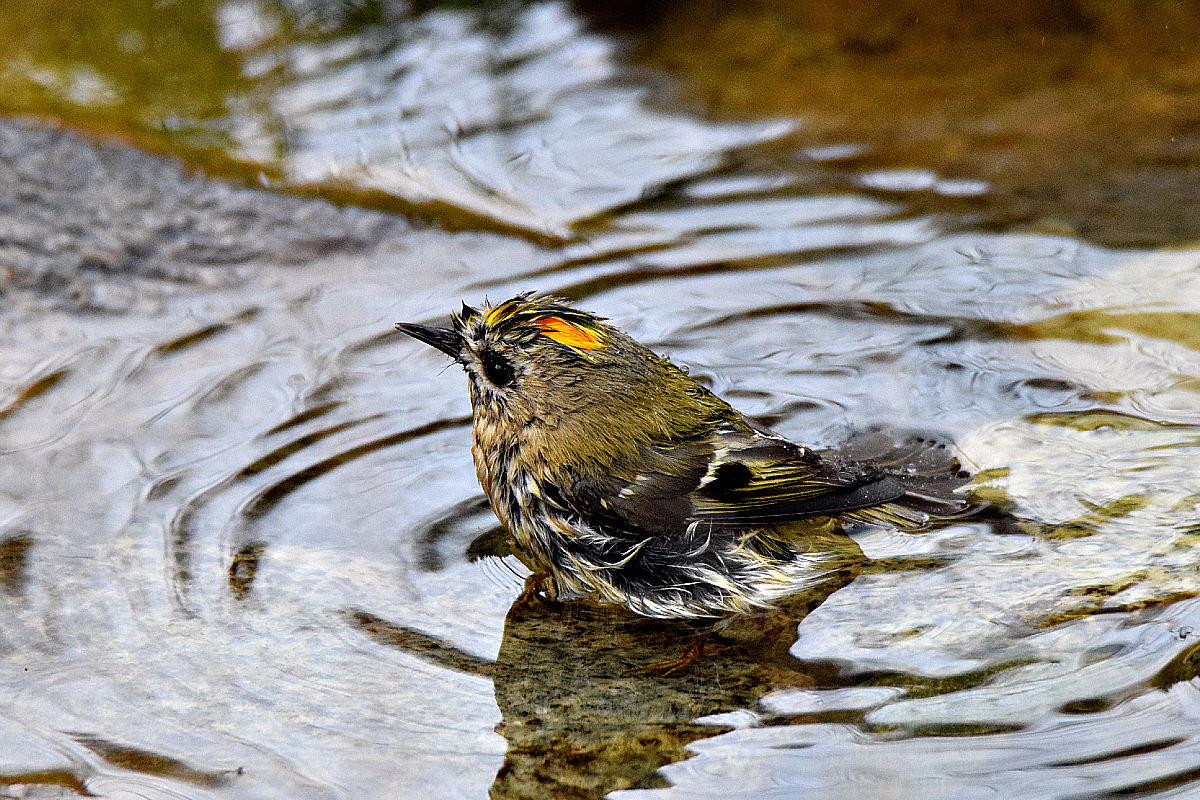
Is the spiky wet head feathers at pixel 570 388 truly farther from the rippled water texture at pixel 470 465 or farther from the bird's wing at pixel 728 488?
the rippled water texture at pixel 470 465

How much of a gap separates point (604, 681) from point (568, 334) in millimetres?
1050

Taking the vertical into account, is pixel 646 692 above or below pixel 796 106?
below

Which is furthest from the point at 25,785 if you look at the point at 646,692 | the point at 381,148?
the point at 381,148

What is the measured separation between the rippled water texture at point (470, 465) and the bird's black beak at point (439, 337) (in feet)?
1.51

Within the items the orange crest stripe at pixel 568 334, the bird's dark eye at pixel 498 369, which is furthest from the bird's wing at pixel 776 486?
the bird's dark eye at pixel 498 369

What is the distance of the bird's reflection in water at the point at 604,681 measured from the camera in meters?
3.00

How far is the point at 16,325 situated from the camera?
5.11 metres

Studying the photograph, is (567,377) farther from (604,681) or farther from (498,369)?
(604,681)

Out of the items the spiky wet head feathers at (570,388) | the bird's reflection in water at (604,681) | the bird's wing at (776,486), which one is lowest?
the bird's reflection in water at (604,681)

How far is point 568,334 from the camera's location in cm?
390

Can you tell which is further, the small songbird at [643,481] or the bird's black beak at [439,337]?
the bird's black beak at [439,337]

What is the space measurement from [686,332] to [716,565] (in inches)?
56.8

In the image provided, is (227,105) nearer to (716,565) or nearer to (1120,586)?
(716,565)

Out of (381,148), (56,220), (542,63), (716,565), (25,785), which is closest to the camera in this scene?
(25,785)
